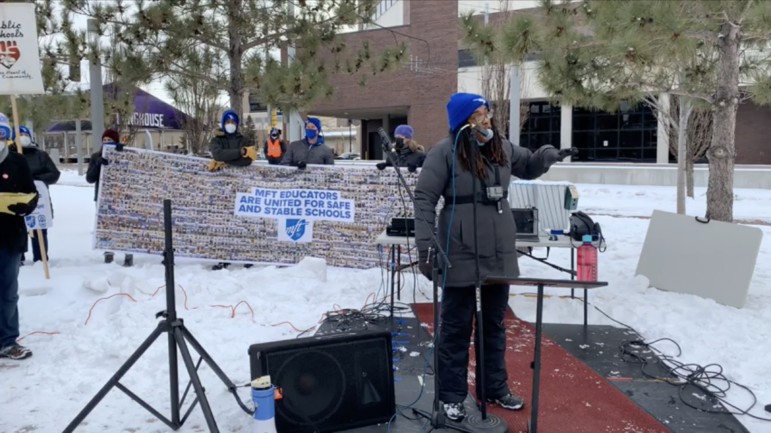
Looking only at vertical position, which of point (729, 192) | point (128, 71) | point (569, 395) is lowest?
point (569, 395)

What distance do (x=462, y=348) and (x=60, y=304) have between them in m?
4.40

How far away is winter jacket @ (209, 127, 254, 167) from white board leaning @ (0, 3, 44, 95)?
2.03 metres

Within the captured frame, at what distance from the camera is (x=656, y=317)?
529cm

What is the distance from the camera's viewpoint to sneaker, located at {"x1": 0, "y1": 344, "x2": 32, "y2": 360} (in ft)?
14.5

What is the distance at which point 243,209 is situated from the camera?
7.55 m

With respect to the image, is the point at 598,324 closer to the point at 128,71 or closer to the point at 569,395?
the point at 569,395

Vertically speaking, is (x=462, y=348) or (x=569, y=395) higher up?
(x=462, y=348)

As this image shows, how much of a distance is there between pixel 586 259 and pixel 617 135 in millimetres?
27004

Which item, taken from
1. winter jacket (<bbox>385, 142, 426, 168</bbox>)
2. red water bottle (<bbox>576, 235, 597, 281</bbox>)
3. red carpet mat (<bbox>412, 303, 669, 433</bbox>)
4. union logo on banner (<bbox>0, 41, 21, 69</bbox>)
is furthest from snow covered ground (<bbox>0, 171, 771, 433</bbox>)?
union logo on banner (<bbox>0, 41, 21, 69</bbox>)

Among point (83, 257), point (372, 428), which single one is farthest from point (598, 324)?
point (83, 257)

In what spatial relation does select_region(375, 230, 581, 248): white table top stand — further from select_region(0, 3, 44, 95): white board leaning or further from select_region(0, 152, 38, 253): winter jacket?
select_region(0, 3, 44, 95): white board leaning

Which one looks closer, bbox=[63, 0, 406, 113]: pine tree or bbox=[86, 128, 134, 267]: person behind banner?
bbox=[86, 128, 134, 267]: person behind banner

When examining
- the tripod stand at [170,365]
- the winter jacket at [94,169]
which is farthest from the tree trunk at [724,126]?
the winter jacket at [94,169]

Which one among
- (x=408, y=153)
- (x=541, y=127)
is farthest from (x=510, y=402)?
(x=541, y=127)
